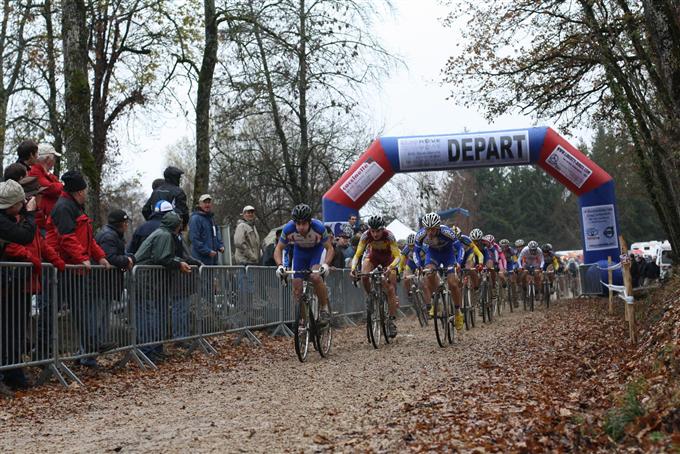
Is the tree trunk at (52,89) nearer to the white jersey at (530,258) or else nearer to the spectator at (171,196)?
the spectator at (171,196)

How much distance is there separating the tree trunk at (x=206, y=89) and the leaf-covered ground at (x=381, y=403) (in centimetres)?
894

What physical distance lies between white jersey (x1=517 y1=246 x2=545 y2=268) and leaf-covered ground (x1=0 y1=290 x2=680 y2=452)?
12159 millimetres

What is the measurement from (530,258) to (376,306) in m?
12.8

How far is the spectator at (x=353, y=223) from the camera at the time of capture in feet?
73.6

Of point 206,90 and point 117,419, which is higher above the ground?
point 206,90

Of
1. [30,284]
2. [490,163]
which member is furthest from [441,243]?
[490,163]

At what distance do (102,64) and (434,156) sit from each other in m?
9.25

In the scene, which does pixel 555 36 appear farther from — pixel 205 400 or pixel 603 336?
pixel 205 400

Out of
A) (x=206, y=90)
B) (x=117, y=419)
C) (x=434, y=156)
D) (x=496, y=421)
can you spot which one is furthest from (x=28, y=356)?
(x=434, y=156)

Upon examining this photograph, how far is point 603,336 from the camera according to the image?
48.4 ft

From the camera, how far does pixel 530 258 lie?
85.5 ft

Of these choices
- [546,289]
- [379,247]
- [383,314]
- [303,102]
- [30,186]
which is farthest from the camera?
[303,102]

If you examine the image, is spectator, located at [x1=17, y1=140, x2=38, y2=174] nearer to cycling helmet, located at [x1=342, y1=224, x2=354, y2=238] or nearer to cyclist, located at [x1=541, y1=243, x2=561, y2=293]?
cycling helmet, located at [x1=342, y1=224, x2=354, y2=238]

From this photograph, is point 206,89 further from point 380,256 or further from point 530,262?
point 530,262
